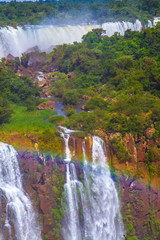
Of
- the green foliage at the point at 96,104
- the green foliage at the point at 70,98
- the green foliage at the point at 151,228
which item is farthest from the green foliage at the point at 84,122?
the green foliage at the point at 151,228

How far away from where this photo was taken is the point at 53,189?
1402cm

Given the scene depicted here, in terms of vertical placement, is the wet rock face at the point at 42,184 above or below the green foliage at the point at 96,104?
below

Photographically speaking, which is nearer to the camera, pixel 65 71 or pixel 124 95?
pixel 124 95

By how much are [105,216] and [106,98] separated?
9.07 m

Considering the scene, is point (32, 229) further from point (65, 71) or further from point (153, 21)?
point (153, 21)

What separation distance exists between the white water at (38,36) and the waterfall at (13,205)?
20.6 m

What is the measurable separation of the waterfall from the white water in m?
20.6

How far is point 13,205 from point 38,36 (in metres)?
28.7

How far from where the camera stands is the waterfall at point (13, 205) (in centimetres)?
1335

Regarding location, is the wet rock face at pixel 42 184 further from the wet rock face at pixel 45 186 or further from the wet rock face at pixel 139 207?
the wet rock face at pixel 139 207

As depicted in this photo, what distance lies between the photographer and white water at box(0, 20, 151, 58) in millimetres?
33469

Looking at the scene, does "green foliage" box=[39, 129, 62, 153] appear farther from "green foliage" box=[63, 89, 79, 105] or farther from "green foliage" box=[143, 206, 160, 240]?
"green foliage" box=[63, 89, 79, 105]

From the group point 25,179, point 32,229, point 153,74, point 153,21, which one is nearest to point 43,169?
Result: point 25,179

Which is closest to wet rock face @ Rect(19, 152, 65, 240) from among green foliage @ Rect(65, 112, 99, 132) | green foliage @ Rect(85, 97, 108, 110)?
green foliage @ Rect(65, 112, 99, 132)
